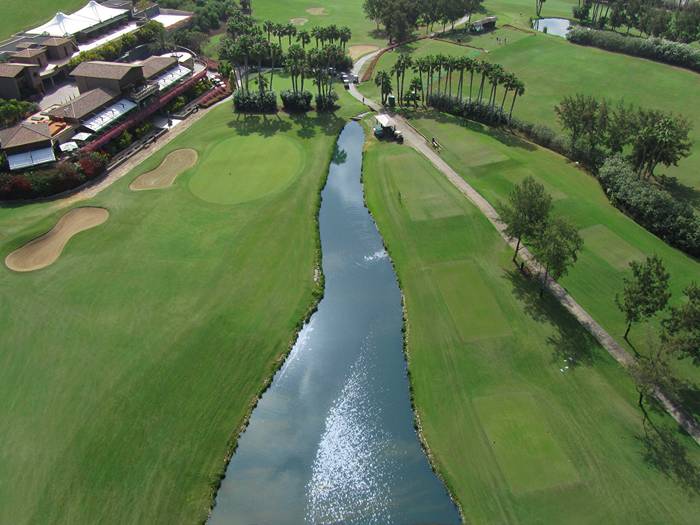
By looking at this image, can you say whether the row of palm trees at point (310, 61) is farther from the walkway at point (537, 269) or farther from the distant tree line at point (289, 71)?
the walkway at point (537, 269)

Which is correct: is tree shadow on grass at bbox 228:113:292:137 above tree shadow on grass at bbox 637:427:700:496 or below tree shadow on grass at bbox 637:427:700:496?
above

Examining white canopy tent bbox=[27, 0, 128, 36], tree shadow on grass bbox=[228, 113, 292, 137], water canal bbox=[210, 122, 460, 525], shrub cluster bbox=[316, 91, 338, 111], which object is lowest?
water canal bbox=[210, 122, 460, 525]

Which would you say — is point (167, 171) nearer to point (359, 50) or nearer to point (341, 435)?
point (341, 435)

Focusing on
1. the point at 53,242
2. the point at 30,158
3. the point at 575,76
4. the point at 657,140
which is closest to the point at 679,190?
the point at 657,140

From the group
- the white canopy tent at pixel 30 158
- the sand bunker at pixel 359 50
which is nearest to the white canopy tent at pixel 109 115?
the white canopy tent at pixel 30 158

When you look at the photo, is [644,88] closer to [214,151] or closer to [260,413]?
[214,151]

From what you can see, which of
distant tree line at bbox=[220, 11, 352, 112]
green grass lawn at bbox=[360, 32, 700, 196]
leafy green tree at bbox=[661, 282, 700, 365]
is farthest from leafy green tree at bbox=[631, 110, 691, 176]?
distant tree line at bbox=[220, 11, 352, 112]

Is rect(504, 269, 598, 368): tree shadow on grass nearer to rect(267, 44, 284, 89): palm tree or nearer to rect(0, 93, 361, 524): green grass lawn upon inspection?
rect(0, 93, 361, 524): green grass lawn
